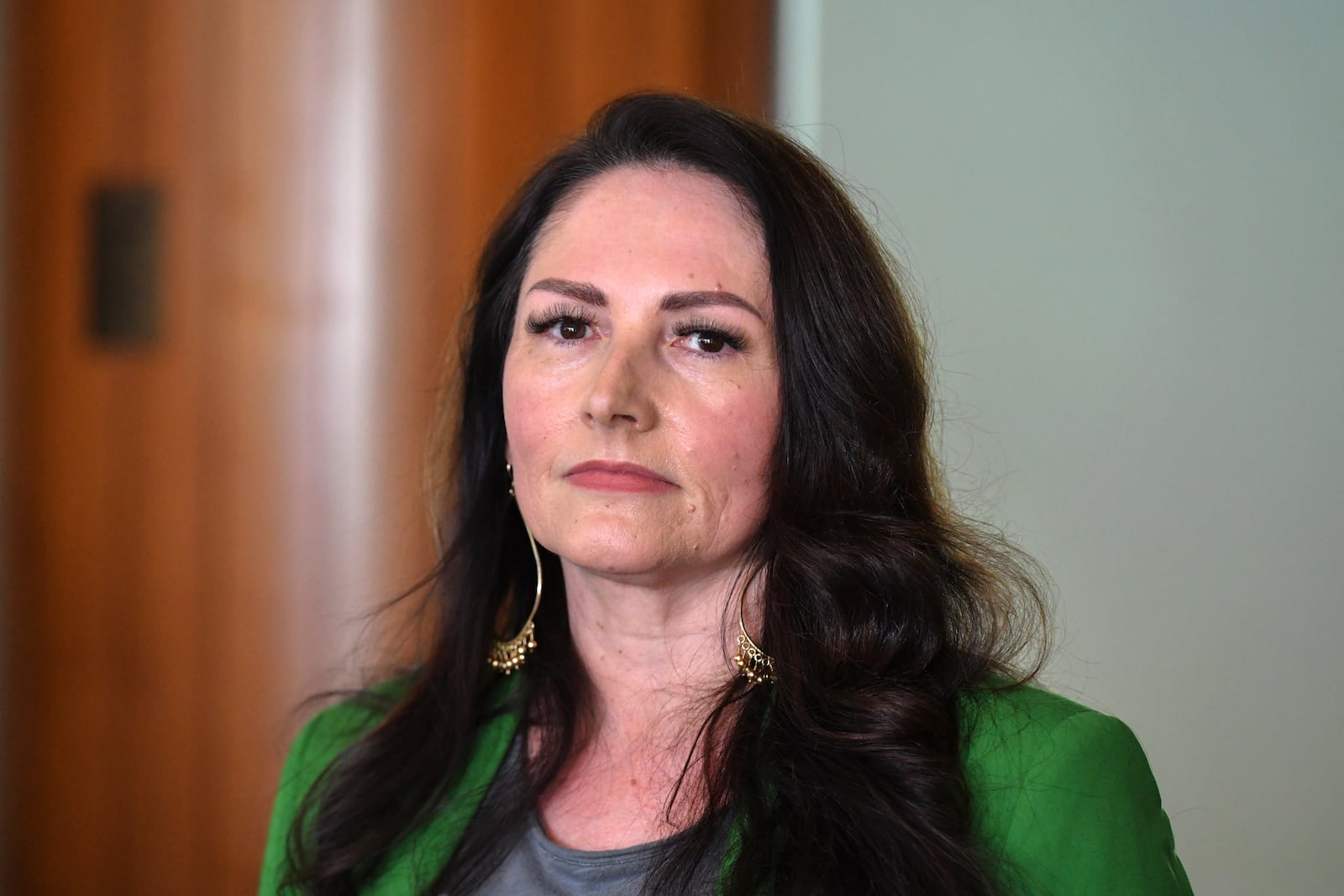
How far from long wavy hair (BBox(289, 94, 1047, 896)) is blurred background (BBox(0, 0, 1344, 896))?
0.36 metres

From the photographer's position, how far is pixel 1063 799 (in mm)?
1224

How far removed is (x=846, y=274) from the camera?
1.47 m

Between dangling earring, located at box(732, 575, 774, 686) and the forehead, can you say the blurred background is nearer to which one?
the forehead

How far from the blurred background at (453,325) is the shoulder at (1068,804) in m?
0.72

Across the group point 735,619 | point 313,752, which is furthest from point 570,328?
point 313,752

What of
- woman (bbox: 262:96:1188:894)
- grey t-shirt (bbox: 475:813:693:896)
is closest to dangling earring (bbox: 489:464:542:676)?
woman (bbox: 262:96:1188:894)

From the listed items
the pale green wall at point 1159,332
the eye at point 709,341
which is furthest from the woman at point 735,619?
the pale green wall at point 1159,332

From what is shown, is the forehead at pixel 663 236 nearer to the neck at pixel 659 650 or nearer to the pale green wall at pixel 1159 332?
the neck at pixel 659 650

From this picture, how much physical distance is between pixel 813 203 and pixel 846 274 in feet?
0.33

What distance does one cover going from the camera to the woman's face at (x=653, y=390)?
136 cm

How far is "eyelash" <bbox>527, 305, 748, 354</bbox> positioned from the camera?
1.40 m

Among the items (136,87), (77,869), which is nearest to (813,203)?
(136,87)

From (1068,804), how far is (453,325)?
1329 millimetres

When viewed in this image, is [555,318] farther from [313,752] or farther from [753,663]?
[313,752]
